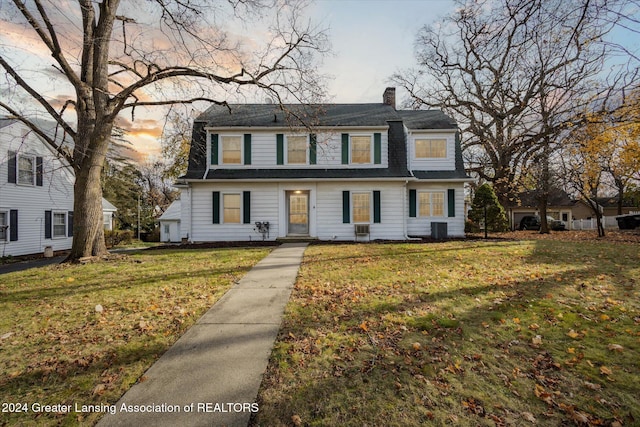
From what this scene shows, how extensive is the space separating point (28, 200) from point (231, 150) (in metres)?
11.4

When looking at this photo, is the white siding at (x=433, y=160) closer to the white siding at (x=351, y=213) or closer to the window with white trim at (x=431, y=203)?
the window with white trim at (x=431, y=203)

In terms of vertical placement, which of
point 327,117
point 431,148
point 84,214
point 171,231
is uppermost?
point 327,117

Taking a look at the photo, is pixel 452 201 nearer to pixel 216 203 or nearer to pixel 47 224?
pixel 216 203

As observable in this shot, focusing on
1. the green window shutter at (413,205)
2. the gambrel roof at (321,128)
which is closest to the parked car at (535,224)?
the gambrel roof at (321,128)

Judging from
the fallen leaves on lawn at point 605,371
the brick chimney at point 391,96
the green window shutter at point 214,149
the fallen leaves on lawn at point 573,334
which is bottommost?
the fallen leaves on lawn at point 605,371

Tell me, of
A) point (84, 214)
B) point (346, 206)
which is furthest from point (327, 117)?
point (84, 214)

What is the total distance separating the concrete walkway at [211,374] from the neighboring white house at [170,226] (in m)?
25.6

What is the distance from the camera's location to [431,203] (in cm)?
1573

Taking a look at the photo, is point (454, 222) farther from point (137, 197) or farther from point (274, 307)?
point (137, 197)

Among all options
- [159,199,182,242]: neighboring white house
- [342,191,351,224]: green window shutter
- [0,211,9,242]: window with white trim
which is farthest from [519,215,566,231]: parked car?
[0,211,9,242]: window with white trim

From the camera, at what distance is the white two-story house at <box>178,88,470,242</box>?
47.4 ft

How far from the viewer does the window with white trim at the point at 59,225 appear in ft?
58.4

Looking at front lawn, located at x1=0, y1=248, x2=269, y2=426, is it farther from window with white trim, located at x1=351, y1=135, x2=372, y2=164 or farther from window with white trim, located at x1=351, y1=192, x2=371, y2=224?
window with white trim, located at x1=351, y1=135, x2=372, y2=164

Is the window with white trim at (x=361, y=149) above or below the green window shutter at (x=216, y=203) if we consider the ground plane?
above
